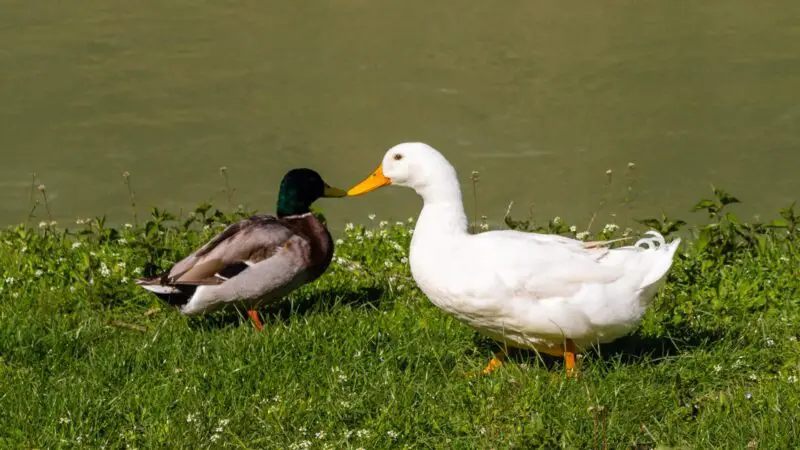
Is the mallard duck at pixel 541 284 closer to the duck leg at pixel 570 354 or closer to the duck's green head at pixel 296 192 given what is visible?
the duck leg at pixel 570 354

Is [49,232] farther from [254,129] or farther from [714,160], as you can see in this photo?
[714,160]

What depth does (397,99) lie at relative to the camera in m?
9.91

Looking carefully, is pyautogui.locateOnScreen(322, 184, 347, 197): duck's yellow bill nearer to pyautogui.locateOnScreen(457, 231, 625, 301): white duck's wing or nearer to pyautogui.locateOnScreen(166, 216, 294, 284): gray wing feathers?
pyautogui.locateOnScreen(166, 216, 294, 284): gray wing feathers

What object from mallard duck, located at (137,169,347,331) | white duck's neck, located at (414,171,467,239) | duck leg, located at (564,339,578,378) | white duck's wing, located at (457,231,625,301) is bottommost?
duck leg, located at (564,339,578,378)

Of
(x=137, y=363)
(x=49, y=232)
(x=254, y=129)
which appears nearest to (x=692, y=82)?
(x=254, y=129)

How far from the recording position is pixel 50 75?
10.7 m

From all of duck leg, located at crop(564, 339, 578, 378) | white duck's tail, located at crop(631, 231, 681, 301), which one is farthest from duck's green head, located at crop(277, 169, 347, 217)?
white duck's tail, located at crop(631, 231, 681, 301)

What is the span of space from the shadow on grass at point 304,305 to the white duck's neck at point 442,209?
2.65ft

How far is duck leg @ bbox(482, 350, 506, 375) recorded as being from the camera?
5.21 meters

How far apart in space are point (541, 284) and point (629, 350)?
26.8 inches

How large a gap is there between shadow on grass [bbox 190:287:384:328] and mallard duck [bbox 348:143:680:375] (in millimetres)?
884

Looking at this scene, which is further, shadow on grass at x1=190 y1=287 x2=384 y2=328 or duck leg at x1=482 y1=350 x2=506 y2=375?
shadow on grass at x1=190 y1=287 x2=384 y2=328

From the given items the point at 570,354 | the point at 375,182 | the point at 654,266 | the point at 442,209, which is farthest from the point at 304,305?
the point at 654,266

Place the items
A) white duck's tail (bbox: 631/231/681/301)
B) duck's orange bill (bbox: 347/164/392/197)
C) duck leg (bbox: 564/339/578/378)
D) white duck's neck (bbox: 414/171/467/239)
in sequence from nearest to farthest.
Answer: white duck's tail (bbox: 631/231/681/301) < duck leg (bbox: 564/339/578/378) < white duck's neck (bbox: 414/171/467/239) < duck's orange bill (bbox: 347/164/392/197)
